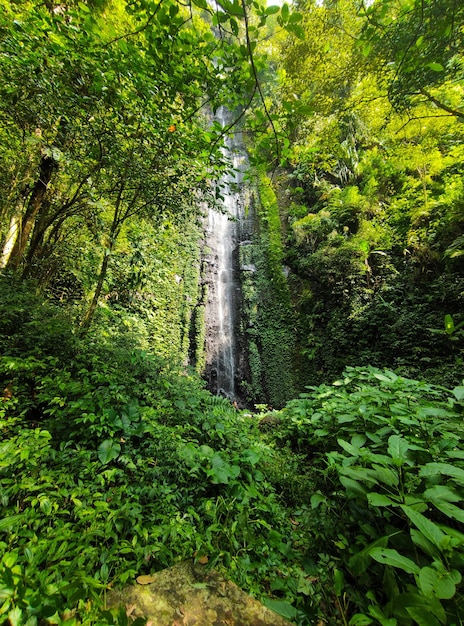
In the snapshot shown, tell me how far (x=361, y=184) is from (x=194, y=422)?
9045 millimetres

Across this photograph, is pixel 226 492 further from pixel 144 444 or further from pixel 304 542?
pixel 144 444

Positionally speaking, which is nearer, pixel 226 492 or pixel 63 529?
pixel 63 529

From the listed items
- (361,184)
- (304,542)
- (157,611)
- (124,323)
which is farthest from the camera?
(361,184)

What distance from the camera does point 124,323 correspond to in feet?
20.2

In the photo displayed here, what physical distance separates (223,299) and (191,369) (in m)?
6.60

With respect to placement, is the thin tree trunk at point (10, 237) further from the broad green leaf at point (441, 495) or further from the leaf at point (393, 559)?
the broad green leaf at point (441, 495)

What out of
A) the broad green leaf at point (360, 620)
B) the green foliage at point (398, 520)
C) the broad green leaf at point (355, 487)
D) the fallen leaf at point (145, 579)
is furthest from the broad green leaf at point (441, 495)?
the fallen leaf at point (145, 579)

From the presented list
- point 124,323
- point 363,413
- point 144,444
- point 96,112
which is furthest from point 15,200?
point 363,413

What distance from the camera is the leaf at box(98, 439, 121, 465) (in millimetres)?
1980

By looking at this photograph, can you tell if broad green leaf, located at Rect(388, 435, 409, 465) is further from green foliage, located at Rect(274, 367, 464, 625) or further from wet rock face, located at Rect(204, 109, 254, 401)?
wet rock face, located at Rect(204, 109, 254, 401)

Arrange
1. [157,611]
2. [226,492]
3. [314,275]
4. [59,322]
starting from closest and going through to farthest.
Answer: [157,611] < [226,492] < [59,322] < [314,275]

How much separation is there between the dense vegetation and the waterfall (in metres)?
3.04

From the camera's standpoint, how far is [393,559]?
1.01 metres

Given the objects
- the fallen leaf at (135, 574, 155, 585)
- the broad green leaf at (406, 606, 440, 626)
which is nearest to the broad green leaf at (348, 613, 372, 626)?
the broad green leaf at (406, 606, 440, 626)
